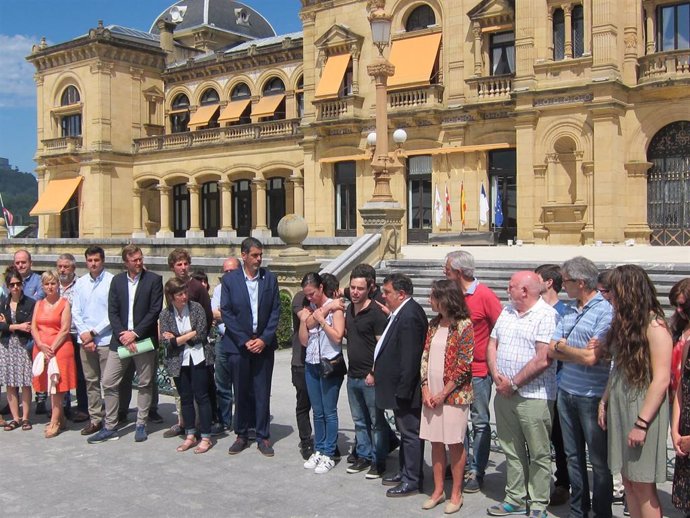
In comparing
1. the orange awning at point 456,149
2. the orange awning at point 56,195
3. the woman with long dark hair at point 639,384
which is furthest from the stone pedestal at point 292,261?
the orange awning at point 56,195

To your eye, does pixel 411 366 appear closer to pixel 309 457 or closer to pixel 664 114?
pixel 309 457

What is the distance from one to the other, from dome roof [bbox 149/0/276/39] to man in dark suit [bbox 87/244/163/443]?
39816 millimetres

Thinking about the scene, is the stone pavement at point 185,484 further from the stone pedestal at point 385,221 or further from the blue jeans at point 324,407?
the stone pedestal at point 385,221

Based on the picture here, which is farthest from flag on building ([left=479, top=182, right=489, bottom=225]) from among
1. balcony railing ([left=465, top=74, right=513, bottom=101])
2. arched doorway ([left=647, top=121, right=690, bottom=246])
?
arched doorway ([left=647, top=121, right=690, bottom=246])

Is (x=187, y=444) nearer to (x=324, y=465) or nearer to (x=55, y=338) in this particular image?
(x=324, y=465)

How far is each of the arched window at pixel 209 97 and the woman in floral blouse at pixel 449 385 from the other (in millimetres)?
36285

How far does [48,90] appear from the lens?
41.9 m

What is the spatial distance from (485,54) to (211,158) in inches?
625

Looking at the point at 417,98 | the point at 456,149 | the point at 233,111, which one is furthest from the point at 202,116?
the point at 456,149

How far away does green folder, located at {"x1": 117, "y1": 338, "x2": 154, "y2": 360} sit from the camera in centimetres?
843

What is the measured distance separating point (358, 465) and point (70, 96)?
38.6m

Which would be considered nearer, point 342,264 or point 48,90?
point 342,264

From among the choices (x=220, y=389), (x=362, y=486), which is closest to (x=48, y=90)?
(x=220, y=389)

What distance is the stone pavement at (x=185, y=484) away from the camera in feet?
20.8
